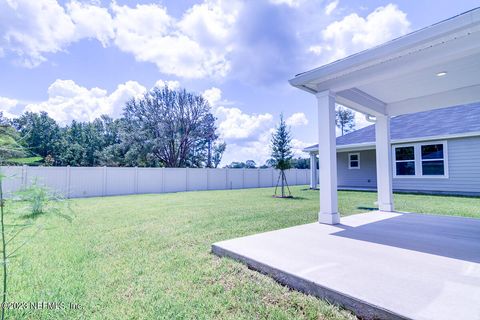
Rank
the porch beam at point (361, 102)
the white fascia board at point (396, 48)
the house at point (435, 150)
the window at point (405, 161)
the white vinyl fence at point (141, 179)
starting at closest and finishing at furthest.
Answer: the white fascia board at point (396, 48), the porch beam at point (361, 102), the house at point (435, 150), the window at point (405, 161), the white vinyl fence at point (141, 179)

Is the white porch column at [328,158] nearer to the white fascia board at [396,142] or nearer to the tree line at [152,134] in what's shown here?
the white fascia board at [396,142]

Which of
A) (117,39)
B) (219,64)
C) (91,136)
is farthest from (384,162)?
(91,136)

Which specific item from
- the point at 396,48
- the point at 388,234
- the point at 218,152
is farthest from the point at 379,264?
the point at 218,152

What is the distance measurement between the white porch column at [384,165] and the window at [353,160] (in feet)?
28.9

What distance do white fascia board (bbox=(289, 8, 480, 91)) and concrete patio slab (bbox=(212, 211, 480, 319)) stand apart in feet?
9.21

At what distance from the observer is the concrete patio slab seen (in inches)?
76.1

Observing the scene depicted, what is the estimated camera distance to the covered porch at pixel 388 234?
2084mm

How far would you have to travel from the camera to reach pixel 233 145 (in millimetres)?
29812

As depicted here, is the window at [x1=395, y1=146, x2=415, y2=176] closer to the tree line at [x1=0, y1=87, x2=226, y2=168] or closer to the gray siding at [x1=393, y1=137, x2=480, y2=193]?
the gray siding at [x1=393, y1=137, x2=480, y2=193]

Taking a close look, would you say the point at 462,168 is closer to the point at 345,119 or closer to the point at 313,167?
the point at 313,167

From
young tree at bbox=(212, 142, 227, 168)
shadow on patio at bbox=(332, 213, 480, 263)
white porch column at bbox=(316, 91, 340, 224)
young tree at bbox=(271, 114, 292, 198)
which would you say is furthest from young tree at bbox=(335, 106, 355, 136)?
white porch column at bbox=(316, 91, 340, 224)

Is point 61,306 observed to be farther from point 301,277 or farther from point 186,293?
point 301,277

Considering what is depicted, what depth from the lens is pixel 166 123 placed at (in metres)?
24.6

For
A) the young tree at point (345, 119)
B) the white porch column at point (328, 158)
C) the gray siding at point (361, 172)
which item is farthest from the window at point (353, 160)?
the young tree at point (345, 119)
